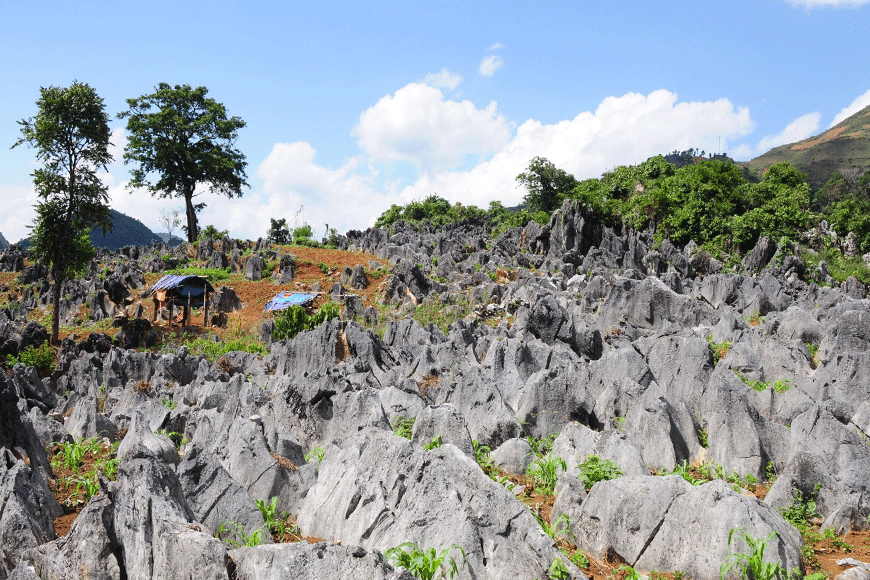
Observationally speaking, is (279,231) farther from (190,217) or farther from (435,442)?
(435,442)

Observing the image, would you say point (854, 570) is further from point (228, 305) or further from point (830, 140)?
point (830, 140)

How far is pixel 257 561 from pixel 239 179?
43195mm

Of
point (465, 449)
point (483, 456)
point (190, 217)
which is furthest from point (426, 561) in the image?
point (190, 217)

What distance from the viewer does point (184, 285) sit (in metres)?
24.4

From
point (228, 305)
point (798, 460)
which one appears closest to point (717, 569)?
point (798, 460)

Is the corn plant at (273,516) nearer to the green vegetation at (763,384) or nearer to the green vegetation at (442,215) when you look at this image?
the green vegetation at (763,384)

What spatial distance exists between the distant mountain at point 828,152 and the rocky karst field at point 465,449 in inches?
4384

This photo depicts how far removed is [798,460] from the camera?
21.9 feet

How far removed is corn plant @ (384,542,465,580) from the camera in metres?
4.59

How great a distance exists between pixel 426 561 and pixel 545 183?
52.9m

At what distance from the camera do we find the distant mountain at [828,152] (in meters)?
119

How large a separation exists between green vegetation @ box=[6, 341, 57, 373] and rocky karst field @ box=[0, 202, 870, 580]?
0.27ft

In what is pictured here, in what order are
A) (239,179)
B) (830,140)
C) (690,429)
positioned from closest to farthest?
(690,429) < (239,179) < (830,140)

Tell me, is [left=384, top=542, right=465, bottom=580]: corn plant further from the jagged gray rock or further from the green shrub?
the green shrub
